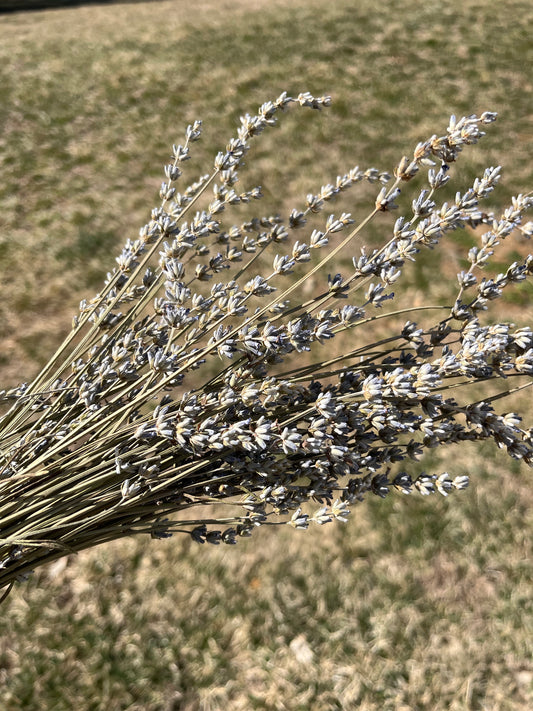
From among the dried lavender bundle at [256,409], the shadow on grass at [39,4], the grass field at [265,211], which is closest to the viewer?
the dried lavender bundle at [256,409]

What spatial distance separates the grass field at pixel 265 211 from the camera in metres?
2.79

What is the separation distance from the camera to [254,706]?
106 inches

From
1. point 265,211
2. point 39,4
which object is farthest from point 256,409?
point 39,4

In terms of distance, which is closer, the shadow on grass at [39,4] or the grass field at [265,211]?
the grass field at [265,211]

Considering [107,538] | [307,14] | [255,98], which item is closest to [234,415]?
[107,538]

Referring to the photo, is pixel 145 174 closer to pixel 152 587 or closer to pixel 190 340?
pixel 152 587

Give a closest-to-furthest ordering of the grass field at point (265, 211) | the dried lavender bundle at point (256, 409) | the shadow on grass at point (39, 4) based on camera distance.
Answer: the dried lavender bundle at point (256, 409)
the grass field at point (265, 211)
the shadow on grass at point (39, 4)

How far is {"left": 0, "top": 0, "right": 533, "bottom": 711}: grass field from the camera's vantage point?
9.15 ft

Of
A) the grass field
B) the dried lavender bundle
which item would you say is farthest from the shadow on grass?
the dried lavender bundle

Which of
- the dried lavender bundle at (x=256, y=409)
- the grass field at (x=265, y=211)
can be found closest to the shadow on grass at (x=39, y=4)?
the grass field at (x=265, y=211)

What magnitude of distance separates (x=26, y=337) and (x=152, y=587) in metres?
2.71

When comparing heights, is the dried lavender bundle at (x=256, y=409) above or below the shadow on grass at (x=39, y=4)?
below

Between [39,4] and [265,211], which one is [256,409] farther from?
[39,4]

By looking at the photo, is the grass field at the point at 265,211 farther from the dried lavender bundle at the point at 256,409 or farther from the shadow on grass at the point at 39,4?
the shadow on grass at the point at 39,4
